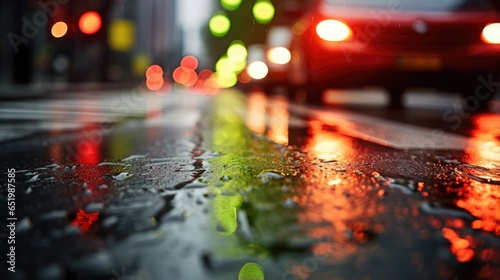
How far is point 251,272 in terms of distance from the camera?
1276 millimetres

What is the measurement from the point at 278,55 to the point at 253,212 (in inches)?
540

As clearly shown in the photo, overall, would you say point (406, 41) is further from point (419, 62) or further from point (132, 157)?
point (132, 157)

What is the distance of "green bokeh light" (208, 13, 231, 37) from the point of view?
1772 cm

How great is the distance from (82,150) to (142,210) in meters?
1.99

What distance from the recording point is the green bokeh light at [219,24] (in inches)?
698

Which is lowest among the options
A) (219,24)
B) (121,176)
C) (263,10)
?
(121,176)

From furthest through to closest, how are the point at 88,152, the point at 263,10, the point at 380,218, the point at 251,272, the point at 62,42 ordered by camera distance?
the point at 263,10, the point at 62,42, the point at 88,152, the point at 380,218, the point at 251,272

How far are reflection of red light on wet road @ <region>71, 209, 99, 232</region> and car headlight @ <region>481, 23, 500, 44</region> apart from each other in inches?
273

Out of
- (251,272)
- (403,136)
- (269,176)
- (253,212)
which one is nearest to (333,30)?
(403,136)

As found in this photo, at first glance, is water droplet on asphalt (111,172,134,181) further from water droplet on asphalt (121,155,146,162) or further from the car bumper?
the car bumper

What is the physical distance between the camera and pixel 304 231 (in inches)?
61.9

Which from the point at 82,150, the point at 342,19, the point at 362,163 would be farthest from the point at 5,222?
the point at 342,19

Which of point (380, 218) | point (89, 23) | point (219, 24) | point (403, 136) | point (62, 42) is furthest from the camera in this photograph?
point (219, 24)

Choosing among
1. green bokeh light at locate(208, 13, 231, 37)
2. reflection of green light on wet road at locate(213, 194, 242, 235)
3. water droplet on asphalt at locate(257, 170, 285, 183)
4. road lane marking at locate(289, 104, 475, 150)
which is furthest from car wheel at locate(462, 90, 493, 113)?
green bokeh light at locate(208, 13, 231, 37)
